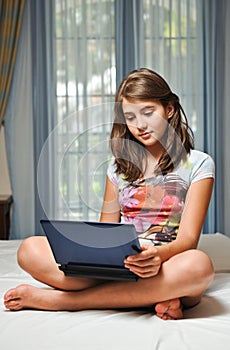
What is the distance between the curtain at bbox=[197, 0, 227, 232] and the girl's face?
2356 millimetres

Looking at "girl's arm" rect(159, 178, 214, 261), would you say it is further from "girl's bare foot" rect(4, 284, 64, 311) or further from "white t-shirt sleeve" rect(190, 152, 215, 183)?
"girl's bare foot" rect(4, 284, 64, 311)

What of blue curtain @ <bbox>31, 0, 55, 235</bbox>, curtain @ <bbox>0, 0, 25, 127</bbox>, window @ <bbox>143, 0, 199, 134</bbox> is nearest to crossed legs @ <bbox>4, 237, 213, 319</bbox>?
blue curtain @ <bbox>31, 0, 55, 235</bbox>

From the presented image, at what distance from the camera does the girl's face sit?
1.76 meters

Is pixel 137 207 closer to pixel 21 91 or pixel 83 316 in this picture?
pixel 83 316

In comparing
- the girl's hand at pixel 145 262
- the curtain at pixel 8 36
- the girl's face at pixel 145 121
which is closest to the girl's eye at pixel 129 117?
the girl's face at pixel 145 121

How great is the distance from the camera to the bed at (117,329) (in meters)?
1.31

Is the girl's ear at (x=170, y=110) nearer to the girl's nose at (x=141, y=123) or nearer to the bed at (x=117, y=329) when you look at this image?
the girl's nose at (x=141, y=123)

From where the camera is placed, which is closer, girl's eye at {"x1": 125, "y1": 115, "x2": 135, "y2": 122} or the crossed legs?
the crossed legs

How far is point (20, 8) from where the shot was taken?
3.98 meters

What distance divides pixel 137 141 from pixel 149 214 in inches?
8.7

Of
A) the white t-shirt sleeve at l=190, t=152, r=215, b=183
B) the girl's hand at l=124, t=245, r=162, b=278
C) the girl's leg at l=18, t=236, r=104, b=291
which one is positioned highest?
the white t-shirt sleeve at l=190, t=152, r=215, b=183

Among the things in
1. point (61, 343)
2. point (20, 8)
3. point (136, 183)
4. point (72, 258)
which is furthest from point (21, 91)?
point (61, 343)

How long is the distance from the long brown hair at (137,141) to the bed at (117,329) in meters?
0.42

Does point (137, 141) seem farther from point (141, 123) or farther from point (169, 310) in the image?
point (169, 310)
